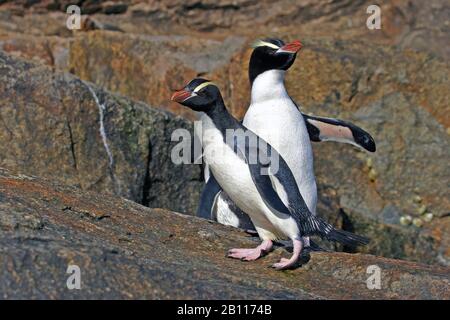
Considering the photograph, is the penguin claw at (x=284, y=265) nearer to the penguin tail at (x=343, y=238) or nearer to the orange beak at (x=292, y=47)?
the penguin tail at (x=343, y=238)

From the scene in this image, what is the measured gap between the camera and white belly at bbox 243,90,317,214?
6.76 meters

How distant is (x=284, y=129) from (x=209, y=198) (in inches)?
26.7

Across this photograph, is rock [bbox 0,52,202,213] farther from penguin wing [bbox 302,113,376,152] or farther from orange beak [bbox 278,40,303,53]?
orange beak [bbox 278,40,303,53]

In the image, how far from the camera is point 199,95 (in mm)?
5566

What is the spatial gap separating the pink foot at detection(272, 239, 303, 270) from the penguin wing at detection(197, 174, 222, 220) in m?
1.71

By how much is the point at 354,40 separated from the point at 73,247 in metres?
5.98

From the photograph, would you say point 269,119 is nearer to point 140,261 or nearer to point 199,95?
point 199,95

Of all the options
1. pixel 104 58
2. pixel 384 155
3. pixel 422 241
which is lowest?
pixel 422 241

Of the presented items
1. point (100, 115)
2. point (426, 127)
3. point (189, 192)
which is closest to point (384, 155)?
point (426, 127)

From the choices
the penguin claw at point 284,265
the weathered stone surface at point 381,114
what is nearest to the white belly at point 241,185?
the penguin claw at point 284,265

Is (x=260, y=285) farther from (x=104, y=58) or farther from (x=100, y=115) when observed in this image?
(x=104, y=58)

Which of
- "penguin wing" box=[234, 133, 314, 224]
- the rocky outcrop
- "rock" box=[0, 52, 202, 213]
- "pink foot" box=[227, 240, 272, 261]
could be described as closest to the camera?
"pink foot" box=[227, 240, 272, 261]

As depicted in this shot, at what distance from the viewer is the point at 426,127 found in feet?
31.1

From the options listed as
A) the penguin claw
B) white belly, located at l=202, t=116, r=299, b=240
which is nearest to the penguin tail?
white belly, located at l=202, t=116, r=299, b=240
